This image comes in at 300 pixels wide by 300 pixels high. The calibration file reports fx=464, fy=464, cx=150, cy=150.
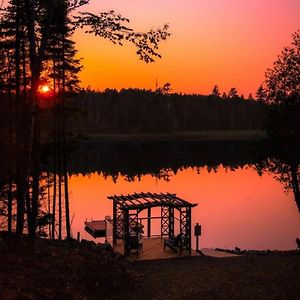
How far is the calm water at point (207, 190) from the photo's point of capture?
48719 mm

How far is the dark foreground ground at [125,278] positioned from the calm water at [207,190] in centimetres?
995

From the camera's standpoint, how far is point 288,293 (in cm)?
1944

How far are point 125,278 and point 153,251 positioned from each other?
9756mm

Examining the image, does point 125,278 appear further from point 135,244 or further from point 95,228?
point 95,228

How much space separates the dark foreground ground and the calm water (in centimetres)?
995

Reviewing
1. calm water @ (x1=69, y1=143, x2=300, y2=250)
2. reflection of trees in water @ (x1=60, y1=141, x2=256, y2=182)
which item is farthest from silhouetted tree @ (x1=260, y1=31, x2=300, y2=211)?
reflection of trees in water @ (x1=60, y1=141, x2=256, y2=182)

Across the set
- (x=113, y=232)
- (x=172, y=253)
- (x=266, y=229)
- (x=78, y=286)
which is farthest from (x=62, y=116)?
(x=266, y=229)

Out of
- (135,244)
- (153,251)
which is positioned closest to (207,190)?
(153,251)

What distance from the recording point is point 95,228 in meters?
49.4

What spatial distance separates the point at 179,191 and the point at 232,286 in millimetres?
55737

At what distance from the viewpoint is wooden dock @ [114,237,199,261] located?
93.4ft

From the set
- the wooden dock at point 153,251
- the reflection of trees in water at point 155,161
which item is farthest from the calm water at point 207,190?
the wooden dock at point 153,251

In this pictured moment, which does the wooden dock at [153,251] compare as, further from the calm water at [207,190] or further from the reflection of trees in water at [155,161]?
the reflection of trees in water at [155,161]

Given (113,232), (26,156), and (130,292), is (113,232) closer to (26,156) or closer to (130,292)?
(130,292)
